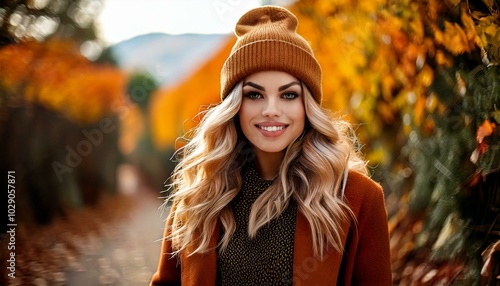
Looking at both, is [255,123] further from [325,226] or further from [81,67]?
[81,67]

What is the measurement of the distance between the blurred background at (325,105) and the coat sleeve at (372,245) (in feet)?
1.79

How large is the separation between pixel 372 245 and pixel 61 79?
546cm

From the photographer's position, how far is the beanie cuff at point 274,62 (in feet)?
8.18

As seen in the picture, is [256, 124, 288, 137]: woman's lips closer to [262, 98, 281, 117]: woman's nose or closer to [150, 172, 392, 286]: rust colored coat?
[262, 98, 281, 117]: woman's nose

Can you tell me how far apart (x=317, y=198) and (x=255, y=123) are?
1.35 ft

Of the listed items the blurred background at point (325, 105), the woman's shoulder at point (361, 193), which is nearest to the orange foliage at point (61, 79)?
the blurred background at point (325, 105)

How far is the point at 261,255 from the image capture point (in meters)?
2.45

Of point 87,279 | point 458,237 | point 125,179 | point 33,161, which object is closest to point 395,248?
point 458,237

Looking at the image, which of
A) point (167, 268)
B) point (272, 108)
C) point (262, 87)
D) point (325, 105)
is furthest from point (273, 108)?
point (325, 105)

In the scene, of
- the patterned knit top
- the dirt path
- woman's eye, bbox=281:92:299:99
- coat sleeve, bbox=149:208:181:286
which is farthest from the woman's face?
the dirt path

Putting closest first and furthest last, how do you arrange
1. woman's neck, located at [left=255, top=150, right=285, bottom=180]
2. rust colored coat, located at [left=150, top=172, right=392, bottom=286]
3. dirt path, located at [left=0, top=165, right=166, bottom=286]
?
rust colored coat, located at [left=150, top=172, right=392, bottom=286], woman's neck, located at [left=255, top=150, right=285, bottom=180], dirt path, located at [left=0, top=165, right=166, bottom=286]

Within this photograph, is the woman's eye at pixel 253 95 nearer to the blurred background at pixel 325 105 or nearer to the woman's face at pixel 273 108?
the woman's face at pixel 273 108

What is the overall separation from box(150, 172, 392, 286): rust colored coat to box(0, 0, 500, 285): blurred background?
57 centimetres

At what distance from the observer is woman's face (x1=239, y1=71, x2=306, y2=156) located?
2479 mm
